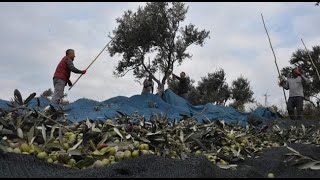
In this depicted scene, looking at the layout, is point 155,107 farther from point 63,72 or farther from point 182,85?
point 63,72

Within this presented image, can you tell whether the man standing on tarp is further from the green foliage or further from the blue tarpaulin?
the green foliage

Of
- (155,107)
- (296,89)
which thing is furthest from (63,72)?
(296,89)

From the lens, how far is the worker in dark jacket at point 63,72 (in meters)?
9.90

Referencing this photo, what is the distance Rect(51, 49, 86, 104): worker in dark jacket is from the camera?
990cm

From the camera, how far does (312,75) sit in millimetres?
23703

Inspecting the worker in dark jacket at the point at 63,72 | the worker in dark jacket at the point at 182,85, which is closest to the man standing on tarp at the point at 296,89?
the worker in dark jacket at the point at 182,85

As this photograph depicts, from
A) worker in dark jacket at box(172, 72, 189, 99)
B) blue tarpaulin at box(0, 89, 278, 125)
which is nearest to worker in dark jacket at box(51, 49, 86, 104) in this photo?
blue tarpaulin at box(0, 89, 278, 125)

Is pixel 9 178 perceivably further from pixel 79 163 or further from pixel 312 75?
pixel 312 75

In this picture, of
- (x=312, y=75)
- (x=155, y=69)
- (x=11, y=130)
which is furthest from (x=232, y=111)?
(x=312, y=75)

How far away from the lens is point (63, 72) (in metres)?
9.98

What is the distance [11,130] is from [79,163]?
1.88ft

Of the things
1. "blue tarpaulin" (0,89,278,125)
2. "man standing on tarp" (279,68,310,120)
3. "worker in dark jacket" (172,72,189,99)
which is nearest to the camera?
"blue tarpaulin" (0,89,278,125)

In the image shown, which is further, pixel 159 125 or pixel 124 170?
pixel 159 125

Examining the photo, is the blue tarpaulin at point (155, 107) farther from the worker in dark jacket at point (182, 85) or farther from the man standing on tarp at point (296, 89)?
the worker in dark jacket at point (182, 85)
